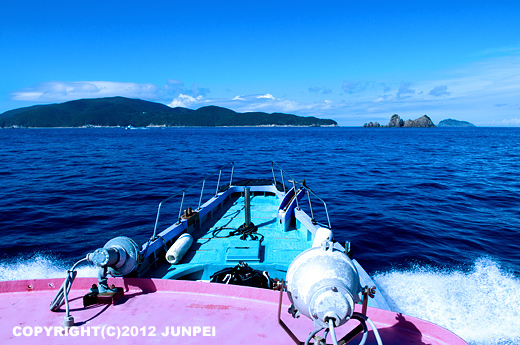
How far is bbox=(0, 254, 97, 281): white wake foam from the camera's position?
8.58 metres

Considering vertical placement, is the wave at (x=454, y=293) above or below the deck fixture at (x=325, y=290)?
below

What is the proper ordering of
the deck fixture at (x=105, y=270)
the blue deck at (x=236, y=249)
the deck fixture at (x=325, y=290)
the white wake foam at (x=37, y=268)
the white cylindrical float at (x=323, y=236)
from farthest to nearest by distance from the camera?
the white wake foam at (x=37, y=268)
the blue deck at (x=236, y=249)
the white cylindrical float at (x=323, y=236)
the deck fixture at (x=105, y=270)
the deck fixture at (x=325, y=290)

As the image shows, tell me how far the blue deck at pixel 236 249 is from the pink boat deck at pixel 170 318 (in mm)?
2244

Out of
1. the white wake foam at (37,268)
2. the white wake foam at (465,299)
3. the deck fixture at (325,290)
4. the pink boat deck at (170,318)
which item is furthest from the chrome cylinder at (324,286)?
the white wake foam at (37,268)

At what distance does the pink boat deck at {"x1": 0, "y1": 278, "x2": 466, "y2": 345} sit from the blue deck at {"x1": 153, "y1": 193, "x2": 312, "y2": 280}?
2244 mm

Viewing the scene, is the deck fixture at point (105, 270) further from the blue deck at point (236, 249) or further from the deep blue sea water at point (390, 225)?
the deep blue sea water at point (390, 225)

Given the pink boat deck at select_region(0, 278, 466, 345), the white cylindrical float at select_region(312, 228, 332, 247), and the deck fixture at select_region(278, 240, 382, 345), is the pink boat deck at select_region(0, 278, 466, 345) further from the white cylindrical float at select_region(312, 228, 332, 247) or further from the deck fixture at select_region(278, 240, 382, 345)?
the white cylindrical float at select_region(312, 228, 332, 247)

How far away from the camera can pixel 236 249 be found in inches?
281

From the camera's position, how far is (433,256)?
10148 millimetres

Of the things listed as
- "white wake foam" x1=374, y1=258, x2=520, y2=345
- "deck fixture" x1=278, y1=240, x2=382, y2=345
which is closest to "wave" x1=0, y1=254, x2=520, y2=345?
"white wake foam" x1=374, y1=258, x2=520, y2=345

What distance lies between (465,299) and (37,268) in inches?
458

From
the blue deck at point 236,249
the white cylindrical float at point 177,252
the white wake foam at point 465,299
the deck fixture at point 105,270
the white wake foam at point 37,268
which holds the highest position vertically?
the deck fixture at point 105,270

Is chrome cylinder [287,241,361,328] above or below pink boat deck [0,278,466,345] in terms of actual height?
above

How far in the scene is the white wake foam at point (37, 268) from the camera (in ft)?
28.1
